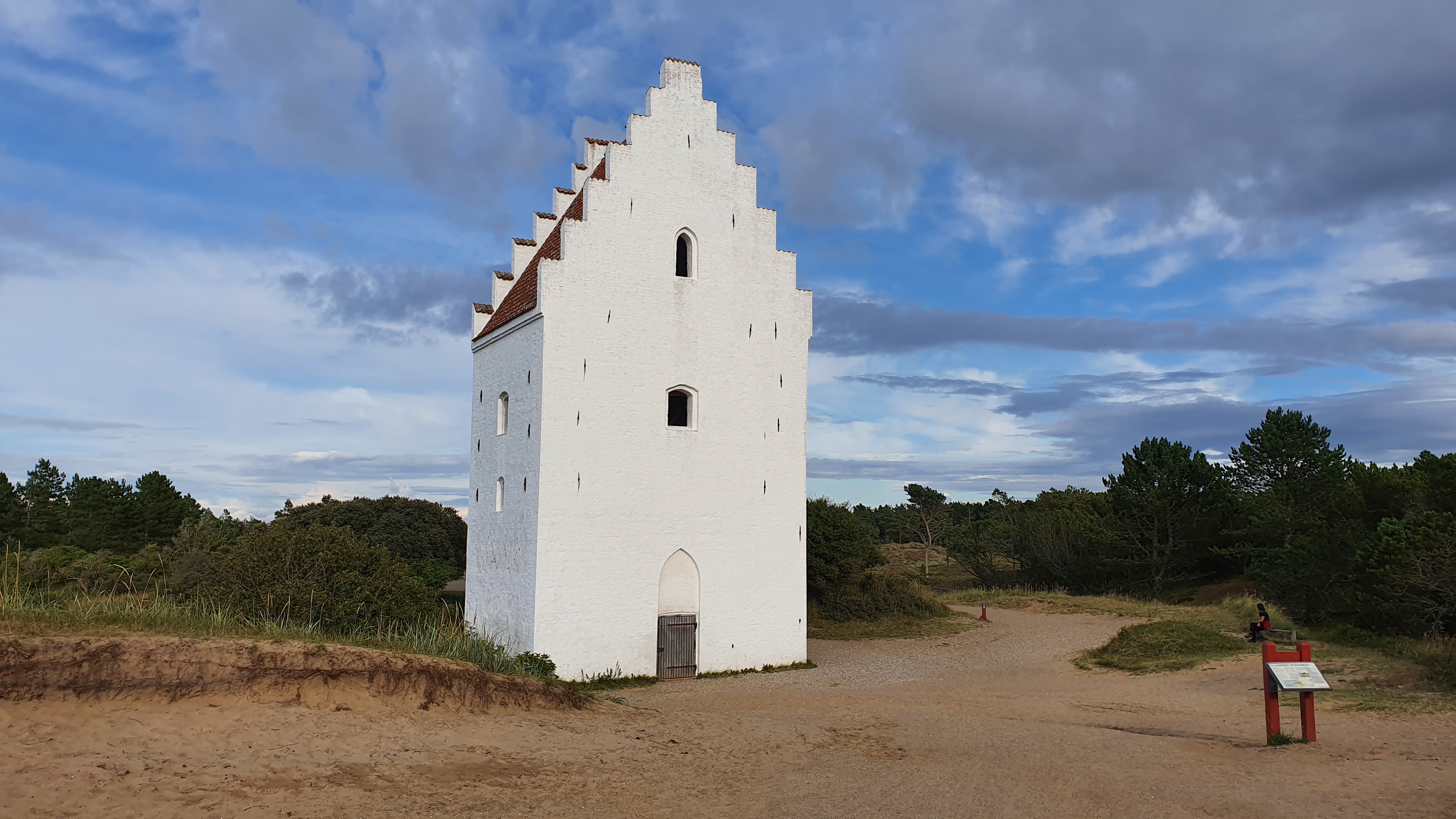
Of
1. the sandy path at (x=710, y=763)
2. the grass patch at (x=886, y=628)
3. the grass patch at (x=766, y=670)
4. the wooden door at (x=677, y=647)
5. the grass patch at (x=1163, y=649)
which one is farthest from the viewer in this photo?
the grass patch at (x=886, y=628)

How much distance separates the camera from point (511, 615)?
55.2 ft

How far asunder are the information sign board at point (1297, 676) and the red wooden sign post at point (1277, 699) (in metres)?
0.09

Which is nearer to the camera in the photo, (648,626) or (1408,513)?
(648,626)

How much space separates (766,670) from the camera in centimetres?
1780

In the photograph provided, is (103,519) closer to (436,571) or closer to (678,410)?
(436,571)

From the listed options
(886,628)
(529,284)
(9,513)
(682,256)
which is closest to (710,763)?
(682,256)

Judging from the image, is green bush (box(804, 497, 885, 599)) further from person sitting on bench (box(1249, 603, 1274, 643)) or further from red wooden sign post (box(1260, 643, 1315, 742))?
red wooden sign post (box(1260, 643, 1315, 742))

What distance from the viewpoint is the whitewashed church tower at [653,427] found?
1631cm

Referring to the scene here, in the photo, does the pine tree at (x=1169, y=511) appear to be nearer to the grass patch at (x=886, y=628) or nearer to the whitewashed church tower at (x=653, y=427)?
the grass patch at (x=886, y=628)

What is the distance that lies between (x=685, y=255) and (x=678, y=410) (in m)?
3.33

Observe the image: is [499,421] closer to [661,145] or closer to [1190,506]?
[661,145]

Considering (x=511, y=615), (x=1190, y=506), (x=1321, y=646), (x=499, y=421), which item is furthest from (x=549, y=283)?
(x=1190, y=506)

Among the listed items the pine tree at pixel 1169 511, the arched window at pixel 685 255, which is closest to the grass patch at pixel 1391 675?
the arched window at pixel 685 255

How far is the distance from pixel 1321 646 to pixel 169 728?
71.2 feet
